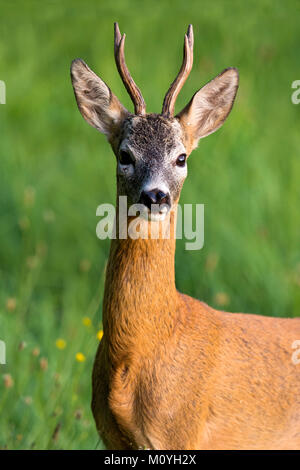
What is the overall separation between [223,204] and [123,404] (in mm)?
3086

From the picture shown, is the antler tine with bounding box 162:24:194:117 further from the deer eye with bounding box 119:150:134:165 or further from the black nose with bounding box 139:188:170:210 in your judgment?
the black nose with bounding box 139:188:170:210

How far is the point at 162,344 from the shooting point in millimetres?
3529

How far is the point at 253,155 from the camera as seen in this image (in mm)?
6805

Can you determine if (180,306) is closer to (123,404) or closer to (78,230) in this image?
(123,404)

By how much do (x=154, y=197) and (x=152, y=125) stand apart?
399mm

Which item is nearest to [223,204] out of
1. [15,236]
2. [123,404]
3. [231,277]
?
[231,277]

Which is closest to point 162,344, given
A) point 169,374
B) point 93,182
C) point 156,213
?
point 169,374

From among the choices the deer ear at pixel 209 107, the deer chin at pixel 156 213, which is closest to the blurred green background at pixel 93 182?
the deer chin at pixel 156 213

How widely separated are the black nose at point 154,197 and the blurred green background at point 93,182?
1.04 metres

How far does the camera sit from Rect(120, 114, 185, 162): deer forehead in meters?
3.46

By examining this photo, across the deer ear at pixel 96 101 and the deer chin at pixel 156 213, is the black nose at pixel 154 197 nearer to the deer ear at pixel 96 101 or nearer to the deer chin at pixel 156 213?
the deer chin at pixel 156 213

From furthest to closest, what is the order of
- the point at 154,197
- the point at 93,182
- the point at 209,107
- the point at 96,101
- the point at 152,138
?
the point at 93,182
the point at 209,107
the point at 96,101
the point at 152,138
the point at 154,197

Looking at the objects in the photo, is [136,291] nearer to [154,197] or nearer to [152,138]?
[154,197]

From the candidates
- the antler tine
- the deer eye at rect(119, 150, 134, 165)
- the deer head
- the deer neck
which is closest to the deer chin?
the deer head
